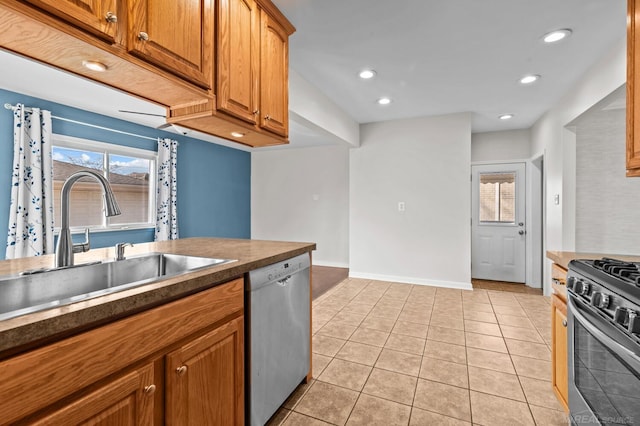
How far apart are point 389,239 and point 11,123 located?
489 centimetres

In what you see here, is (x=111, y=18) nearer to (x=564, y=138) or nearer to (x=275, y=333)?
(x=275, y=333)

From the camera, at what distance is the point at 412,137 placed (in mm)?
4359

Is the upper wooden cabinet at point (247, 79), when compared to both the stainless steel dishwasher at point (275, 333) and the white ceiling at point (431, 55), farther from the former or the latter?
the stainless steel dishwasher at point (275, 333)

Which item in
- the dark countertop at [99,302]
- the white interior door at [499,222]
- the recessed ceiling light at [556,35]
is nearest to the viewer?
the dark countertop at [99,302]

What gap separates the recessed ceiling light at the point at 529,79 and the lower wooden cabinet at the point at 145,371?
3385 millimetres

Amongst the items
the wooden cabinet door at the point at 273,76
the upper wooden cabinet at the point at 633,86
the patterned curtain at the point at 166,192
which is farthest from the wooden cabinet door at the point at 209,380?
the patterned curtain at the point at 166,192

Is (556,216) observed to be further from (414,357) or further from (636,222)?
(414,357)

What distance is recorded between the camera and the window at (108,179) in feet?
12.0

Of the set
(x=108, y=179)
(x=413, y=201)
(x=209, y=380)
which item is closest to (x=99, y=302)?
(x=209, y=380)

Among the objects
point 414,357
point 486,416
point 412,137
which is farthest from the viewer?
point 412,137

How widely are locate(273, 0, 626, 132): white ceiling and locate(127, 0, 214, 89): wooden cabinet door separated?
0.74 m

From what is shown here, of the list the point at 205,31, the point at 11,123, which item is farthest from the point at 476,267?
the point at 11,123

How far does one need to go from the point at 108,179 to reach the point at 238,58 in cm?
380

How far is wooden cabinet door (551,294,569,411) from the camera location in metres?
1.54
